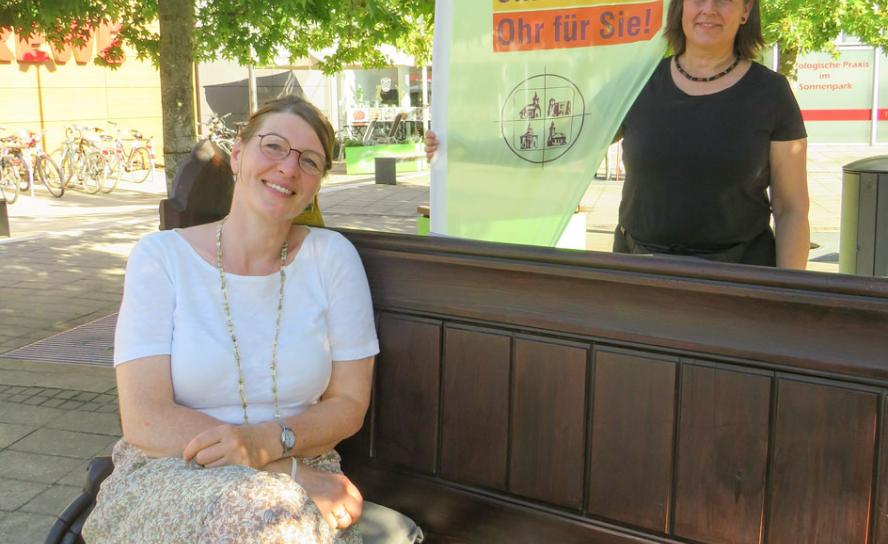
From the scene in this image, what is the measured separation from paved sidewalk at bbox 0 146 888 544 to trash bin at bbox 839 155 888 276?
315cm

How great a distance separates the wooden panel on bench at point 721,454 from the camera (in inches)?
75.0

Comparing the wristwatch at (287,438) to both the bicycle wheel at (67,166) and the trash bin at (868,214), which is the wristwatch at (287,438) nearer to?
the trash bin at (868,214)

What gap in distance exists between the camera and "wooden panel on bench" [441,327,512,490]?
A: 223 centimetres

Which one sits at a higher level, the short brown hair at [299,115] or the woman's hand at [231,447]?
the short brown hair at [299,115]

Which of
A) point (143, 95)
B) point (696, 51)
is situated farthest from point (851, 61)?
point (696, 51)

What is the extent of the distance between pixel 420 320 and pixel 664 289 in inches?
25.8

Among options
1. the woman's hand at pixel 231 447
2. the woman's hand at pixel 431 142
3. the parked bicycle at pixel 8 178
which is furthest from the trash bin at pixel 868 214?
the parked bicycle at pixel 8 178

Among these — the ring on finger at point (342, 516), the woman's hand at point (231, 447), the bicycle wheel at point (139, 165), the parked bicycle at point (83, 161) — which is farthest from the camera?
the bicycle wheel at point (139, 165)

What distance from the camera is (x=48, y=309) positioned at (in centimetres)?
711

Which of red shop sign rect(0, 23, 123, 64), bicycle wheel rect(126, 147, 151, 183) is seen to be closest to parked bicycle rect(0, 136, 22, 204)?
red shop sign rect(0, 23, 123, 64)

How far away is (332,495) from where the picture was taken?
2.15m

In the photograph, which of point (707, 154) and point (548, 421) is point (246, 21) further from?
point (548, 421)

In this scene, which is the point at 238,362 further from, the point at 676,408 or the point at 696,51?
the point at 696,51

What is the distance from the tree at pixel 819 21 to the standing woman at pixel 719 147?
512cm
